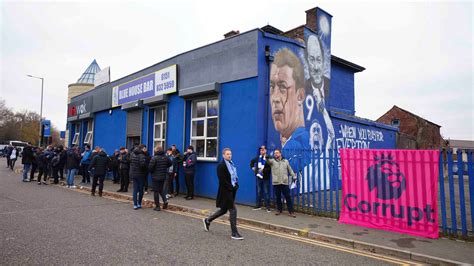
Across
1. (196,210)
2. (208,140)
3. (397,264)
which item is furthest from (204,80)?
(397,264)

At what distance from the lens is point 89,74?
2770 cm

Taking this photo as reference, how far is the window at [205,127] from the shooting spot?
11.0 m

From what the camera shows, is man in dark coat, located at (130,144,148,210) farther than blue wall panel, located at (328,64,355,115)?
No

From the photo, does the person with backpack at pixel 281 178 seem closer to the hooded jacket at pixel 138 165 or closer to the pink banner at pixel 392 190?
the pink banner at pixel 392 190

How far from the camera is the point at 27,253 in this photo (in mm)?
4777

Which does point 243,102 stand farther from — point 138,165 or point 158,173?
point 138,165

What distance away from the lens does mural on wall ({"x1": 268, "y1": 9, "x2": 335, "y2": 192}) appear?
9264 millimetres

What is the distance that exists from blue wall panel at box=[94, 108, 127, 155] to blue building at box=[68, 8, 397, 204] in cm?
11

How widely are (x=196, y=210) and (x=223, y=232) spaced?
88.7 inches

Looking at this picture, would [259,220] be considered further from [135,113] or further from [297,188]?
[135,113]

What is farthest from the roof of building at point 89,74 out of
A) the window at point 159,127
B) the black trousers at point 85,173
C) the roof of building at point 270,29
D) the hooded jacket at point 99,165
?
the roof of building at point 270,29

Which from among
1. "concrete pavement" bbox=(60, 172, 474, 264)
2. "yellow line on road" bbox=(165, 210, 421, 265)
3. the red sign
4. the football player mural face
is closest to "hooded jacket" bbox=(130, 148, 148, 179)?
"concrete pavement" bbox=(60, 172, 474, 264)

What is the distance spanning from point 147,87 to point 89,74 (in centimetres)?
1687

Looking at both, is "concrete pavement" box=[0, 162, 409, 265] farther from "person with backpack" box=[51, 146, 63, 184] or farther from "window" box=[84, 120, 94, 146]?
"window" box=[84, 120, 94, 146]
